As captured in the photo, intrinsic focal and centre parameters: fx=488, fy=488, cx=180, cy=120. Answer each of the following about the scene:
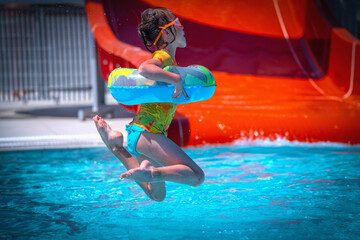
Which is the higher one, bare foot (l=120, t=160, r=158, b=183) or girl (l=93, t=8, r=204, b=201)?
girl (l=93, t=8, r=204, b=201)

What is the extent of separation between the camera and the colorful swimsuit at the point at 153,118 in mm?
2572

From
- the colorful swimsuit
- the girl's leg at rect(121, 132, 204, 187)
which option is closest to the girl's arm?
the colorful swimsuit

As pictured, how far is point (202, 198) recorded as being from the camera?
3.21m

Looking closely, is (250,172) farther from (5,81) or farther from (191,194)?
(5,81)

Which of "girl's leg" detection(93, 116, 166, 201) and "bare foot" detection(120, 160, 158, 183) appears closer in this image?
"bare foot" detection(120, 160, 158, 183)

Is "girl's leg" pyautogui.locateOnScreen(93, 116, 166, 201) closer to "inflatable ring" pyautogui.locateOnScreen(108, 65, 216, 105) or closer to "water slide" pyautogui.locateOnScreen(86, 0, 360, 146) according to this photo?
"inflatable ring" pyautogui.locateOnScreen(108, 65, 216, 105)

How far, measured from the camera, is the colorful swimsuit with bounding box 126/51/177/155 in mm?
2572

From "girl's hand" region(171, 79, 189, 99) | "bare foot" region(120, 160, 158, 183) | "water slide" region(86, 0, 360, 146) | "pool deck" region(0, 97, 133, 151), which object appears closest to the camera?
"bare foot" region(120, 160, 158, 183)

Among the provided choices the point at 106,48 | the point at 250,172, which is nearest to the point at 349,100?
the point at 250,172

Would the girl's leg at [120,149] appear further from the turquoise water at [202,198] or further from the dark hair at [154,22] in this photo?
the dark hair at [154,22]

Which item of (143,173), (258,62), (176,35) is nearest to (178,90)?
(176,35)

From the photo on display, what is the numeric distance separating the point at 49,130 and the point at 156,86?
3494 mm

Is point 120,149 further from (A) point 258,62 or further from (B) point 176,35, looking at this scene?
(A) point 258,62

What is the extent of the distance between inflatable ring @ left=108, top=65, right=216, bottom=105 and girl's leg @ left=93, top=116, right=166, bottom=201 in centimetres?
19
